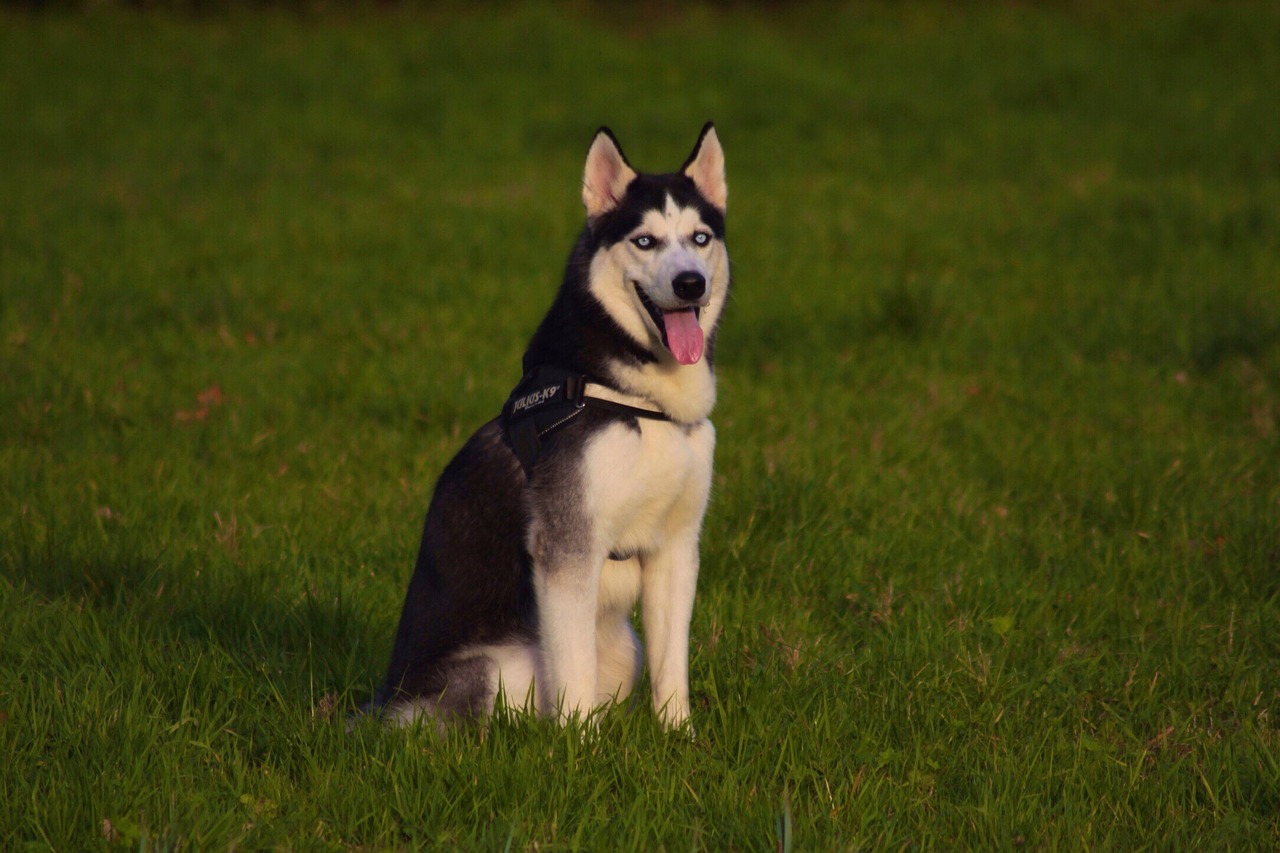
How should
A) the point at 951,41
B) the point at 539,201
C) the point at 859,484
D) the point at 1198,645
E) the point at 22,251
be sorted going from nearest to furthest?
the point at 1198,645
the point at 859,484
the point at 22,251
the point at 539,201
the point at 951,41

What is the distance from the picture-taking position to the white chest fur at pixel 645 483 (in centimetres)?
357

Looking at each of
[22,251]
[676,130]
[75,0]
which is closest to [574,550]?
[22,251]

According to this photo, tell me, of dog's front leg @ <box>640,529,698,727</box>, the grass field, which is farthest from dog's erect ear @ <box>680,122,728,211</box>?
the grass field

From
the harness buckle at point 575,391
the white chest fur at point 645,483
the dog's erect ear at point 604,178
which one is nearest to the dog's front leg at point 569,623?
the white chest fur at point 645,483

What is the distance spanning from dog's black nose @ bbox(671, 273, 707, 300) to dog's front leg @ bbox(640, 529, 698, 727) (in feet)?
2.44

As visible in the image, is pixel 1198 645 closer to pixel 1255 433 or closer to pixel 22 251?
pixel 1255 433

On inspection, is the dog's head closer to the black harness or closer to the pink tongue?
the pink tongue

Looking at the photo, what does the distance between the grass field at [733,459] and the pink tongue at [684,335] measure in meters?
1.08

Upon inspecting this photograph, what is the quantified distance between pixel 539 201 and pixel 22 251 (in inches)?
176

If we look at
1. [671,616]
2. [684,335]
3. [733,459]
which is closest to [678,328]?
[684,335]

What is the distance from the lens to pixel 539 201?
1176cm

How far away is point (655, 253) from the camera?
3.77 metres

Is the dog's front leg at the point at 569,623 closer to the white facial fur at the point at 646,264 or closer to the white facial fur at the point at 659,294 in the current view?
the white facial fur at the point at 659,294

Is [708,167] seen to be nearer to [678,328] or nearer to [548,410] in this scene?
[678,328]
